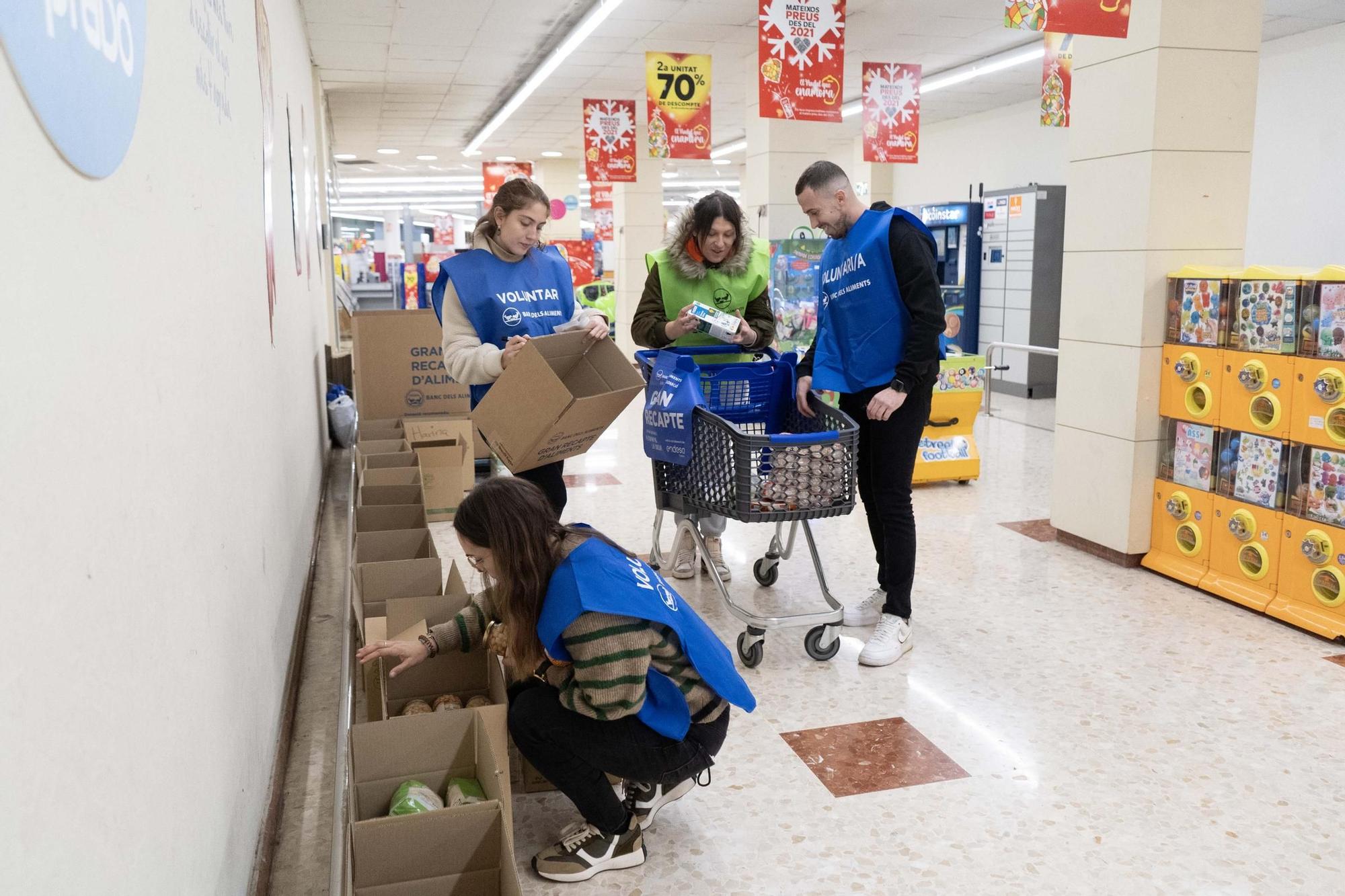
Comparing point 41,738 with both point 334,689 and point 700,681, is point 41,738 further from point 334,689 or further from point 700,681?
point 334,689

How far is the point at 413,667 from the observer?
252 centimetres

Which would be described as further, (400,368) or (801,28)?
(801,28)

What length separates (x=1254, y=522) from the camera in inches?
154

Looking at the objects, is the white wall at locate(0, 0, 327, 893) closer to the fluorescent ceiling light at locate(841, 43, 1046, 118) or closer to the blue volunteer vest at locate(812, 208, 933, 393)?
the blue volunteer vest at locate(812, 208, 933, 393)

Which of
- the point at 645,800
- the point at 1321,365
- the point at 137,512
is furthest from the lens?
the point at 1321,365

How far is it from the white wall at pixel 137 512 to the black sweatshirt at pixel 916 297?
196cm

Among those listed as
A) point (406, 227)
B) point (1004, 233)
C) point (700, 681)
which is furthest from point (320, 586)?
point (406, 227)

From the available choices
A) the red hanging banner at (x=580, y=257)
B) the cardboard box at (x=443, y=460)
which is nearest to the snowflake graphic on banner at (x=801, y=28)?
the cardboard box at (x=443, y=460)

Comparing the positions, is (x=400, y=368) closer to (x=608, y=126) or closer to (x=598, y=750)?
(x=598, y=750)

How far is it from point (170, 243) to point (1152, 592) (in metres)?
3.81

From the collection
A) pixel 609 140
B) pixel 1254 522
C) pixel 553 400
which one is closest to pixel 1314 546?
pixel 1254 522

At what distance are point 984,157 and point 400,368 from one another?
10731 mm

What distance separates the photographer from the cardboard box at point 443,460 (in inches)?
211

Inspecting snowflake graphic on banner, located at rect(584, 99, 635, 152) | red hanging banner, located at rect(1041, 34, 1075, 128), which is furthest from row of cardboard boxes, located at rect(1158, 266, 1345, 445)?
snowflake graphic on banner, located at rect(584, 99, 635, 152)
